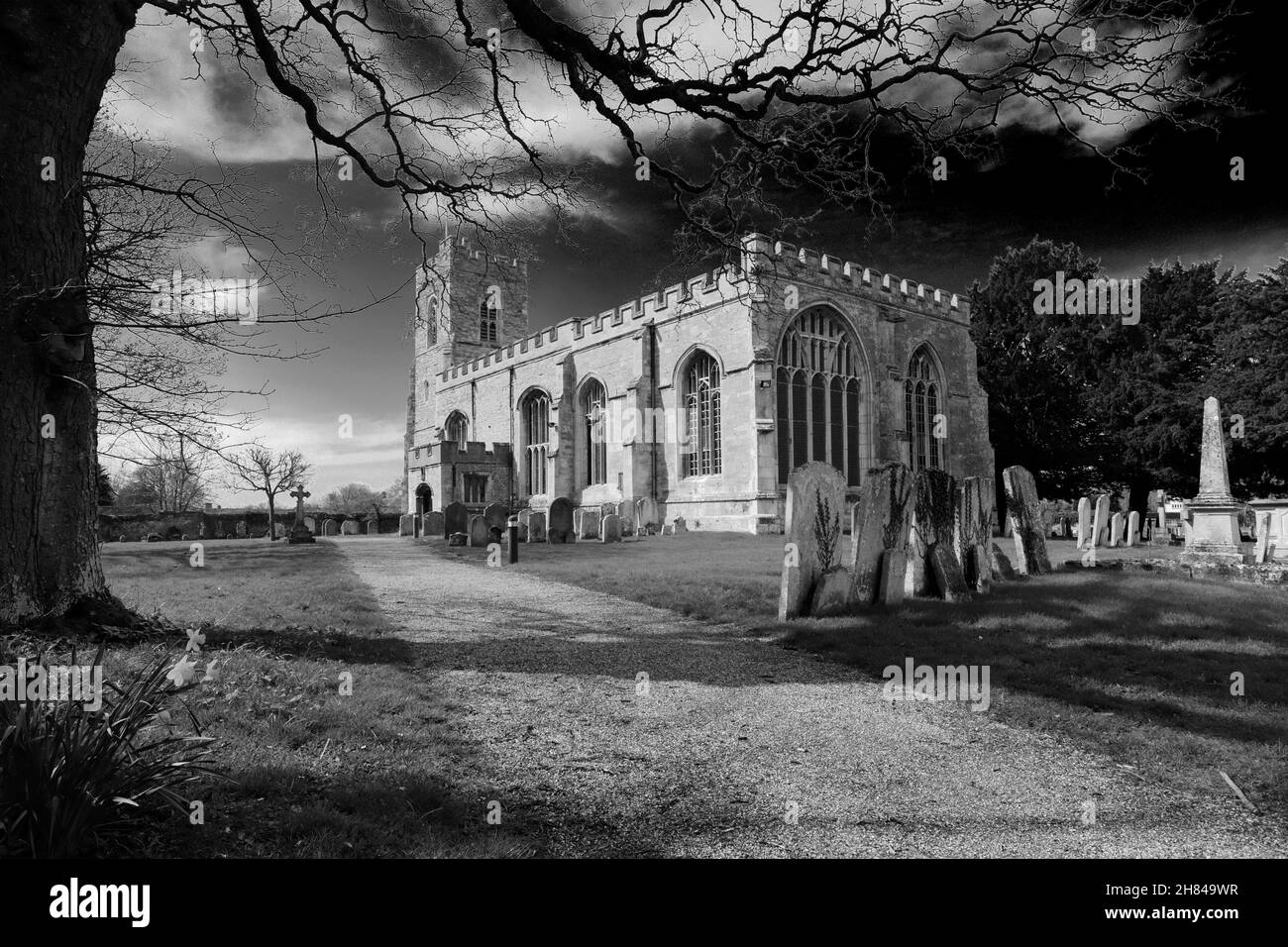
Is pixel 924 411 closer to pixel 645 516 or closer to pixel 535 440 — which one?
pixel 645 516

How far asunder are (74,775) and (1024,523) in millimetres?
12528

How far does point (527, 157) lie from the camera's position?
24.5 feet

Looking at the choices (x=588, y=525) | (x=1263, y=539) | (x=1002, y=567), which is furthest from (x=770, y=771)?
(x=588, y=525)

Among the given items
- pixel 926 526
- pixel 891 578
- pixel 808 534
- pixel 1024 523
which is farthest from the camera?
pixel 1024 523

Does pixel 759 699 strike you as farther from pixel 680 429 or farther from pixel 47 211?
pixel 680 429

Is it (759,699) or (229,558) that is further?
(229,558)

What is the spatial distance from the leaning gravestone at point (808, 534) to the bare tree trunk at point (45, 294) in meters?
6.37

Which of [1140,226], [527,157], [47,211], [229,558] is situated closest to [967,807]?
[1140,226]

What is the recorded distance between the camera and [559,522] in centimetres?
2006

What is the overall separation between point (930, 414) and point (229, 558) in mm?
28221

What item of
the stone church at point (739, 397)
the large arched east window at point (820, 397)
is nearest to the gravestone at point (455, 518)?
the stone church at point (739, 397)

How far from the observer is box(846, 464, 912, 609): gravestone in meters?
7.75

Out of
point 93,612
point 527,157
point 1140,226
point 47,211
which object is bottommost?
point 93,612

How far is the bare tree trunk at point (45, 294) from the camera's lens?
441cm
